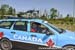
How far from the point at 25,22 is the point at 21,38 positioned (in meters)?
0.69

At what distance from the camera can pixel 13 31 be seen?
26.8 ft

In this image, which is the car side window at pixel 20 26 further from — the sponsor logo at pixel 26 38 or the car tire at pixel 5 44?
the car tire at pixel 5 44

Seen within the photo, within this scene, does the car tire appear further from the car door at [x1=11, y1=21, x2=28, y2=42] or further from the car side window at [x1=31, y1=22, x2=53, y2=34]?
the car side window at [x1=31, y1=22, x2=53, y2=34]

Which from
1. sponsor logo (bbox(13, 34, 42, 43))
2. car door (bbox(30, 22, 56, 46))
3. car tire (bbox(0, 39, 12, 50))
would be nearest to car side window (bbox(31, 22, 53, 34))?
car door (bbox(30, 22, 56, 46))

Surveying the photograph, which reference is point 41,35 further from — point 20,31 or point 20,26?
point 20,26

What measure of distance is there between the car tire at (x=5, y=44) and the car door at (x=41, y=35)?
1147 mm

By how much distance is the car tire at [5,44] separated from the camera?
27.2 feet

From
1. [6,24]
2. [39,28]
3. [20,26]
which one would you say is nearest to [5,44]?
[6,24]

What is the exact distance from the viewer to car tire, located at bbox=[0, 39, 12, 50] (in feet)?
27.2

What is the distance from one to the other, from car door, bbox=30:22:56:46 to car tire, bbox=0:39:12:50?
3.76 feet

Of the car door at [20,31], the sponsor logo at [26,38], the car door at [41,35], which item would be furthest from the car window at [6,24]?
the car door at [41,35]

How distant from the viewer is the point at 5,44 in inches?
330

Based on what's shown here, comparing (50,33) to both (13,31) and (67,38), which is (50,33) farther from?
(13,31)

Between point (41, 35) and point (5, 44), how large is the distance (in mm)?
1790
